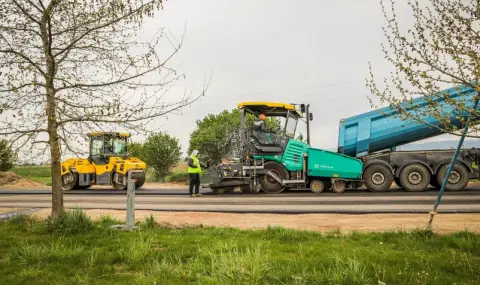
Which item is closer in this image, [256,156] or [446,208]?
[446,208]

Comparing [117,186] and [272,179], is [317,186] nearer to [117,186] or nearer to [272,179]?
[272,179]

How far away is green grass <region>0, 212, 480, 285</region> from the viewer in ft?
16.0

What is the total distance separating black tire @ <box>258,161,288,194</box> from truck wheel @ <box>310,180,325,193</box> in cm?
112

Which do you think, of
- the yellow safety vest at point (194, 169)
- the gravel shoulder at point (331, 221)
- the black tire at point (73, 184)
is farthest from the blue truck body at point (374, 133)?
the black tire at point (73, 184)

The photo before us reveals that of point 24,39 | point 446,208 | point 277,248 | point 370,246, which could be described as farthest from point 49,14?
point 446,208

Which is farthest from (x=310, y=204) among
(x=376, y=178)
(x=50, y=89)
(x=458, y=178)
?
(x=50, y=89)

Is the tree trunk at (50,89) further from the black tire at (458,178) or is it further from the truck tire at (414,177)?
the black tire at (458,178)

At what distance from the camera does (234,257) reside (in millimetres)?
5367

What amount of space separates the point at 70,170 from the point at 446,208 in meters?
17.9

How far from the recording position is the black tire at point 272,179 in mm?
16812

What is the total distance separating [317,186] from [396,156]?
322cm

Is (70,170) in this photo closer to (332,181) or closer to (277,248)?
(332,181)

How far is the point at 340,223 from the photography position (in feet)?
30.5

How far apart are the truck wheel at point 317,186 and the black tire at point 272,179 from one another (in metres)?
1.12
